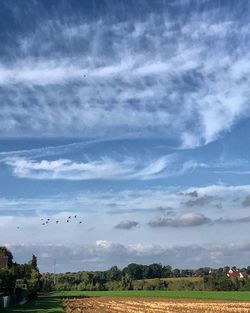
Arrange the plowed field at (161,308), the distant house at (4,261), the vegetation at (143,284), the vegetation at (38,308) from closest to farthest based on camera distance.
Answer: the vegetation at (38,308) < the plowed field at (161,308) < the distant house at (4,261) < the vegetation at (143,284)

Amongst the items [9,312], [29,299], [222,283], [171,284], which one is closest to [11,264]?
[29,299]

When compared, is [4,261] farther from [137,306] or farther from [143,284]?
[143,284]

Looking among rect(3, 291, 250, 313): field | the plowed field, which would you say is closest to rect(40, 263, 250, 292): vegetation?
rect(3, 291, 250, 313): field

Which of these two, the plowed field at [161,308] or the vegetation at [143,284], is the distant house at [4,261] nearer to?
the plowed field at [161,308]

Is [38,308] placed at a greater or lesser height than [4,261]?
lesser

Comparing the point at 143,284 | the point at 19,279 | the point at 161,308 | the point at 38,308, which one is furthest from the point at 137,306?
the point at 143,284

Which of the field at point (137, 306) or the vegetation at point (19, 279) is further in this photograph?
the vegetation at point (19, 279)

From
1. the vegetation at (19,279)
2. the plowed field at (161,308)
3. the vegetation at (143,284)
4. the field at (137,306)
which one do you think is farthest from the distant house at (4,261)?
the vegetation at (143,284)

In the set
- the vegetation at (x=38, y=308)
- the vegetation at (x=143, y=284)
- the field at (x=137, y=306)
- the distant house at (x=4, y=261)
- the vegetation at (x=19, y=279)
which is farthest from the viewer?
the vegetation at (x=143, y=284)

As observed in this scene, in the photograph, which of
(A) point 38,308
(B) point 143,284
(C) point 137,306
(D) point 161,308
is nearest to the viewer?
Answer: (A) point 38,308

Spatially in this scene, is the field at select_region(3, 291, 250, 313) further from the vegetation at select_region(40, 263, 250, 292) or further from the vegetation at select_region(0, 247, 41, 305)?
the vegetation at select_region(40, 263, 250, 292)

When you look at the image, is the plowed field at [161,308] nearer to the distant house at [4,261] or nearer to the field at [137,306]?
the field at [137,306]

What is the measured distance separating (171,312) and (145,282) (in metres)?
137

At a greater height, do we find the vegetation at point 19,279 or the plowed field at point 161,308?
the vegetation at point 19,279
